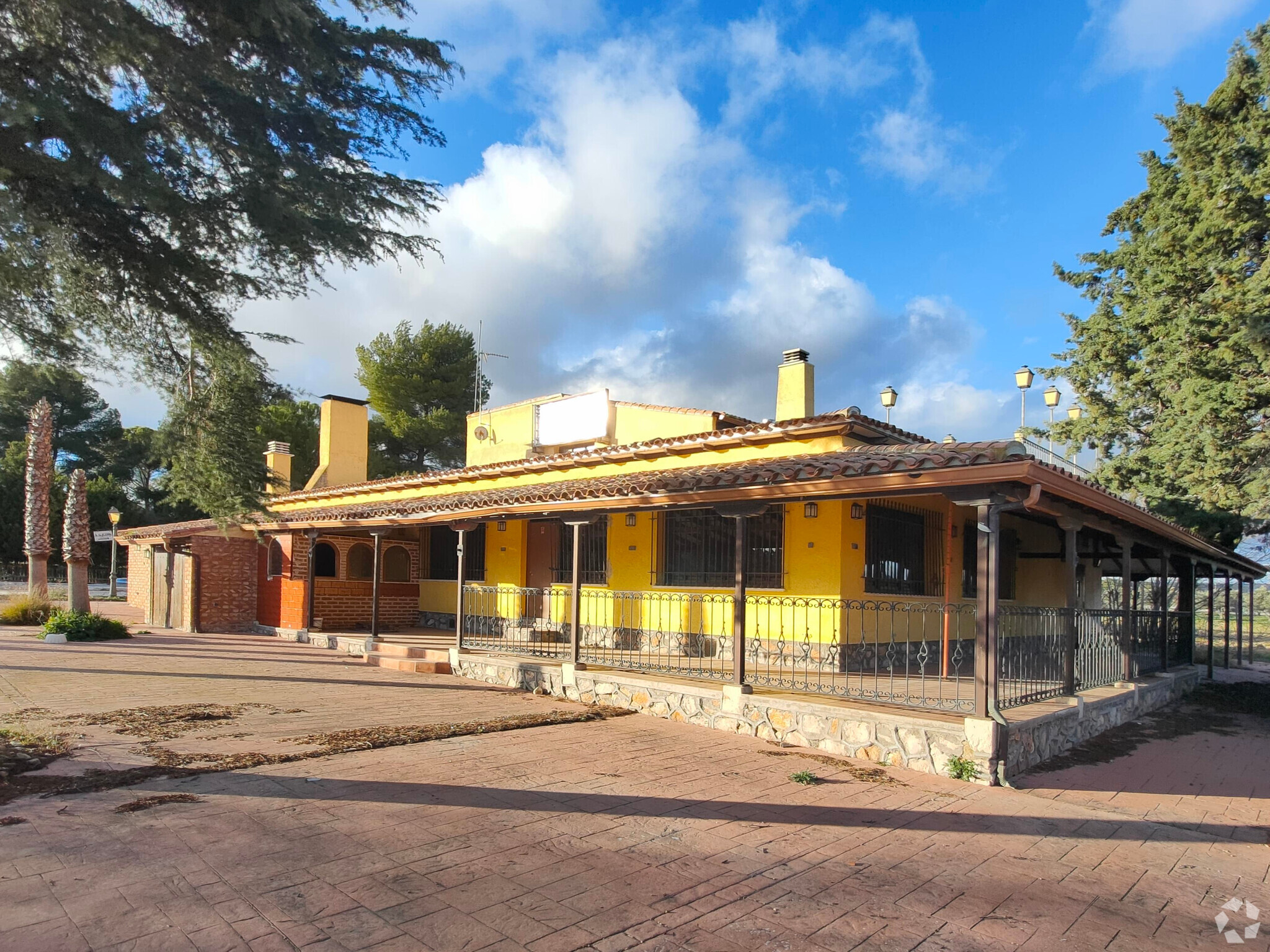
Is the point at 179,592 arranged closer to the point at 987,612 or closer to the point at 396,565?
the point at 396,565

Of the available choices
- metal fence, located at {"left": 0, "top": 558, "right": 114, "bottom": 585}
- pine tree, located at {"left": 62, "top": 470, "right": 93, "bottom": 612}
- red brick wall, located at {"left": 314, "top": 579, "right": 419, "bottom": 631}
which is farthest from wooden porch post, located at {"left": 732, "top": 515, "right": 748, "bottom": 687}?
metal fence, located at {"left": 0, "top": 558, "right": 114, "bottom": 585}

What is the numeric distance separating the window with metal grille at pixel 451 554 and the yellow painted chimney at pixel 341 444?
5.52 meters

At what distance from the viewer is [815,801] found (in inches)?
240

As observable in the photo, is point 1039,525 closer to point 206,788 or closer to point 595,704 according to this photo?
point 595,704

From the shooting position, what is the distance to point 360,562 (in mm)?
17812

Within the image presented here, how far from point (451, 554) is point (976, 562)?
35.1ft

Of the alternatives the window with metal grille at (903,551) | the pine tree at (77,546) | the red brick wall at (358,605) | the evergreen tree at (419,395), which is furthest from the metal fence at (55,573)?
the window with metal grille at (903,551)

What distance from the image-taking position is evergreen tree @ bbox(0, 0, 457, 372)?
6.02 m

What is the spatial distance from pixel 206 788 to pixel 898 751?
222 inches

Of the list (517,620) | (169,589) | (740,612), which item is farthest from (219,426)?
(169,589)

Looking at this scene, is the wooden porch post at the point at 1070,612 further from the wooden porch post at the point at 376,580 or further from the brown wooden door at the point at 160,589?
the brown wooden door at the point at 160,589

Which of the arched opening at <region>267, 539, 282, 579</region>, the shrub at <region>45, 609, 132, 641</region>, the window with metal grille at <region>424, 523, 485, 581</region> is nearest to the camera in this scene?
the shrub at <region>45, 609, 132, 641</region>

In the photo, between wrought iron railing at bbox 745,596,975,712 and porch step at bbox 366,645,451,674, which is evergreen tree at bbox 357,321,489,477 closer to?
porch step at bbox 366,645,451,674
